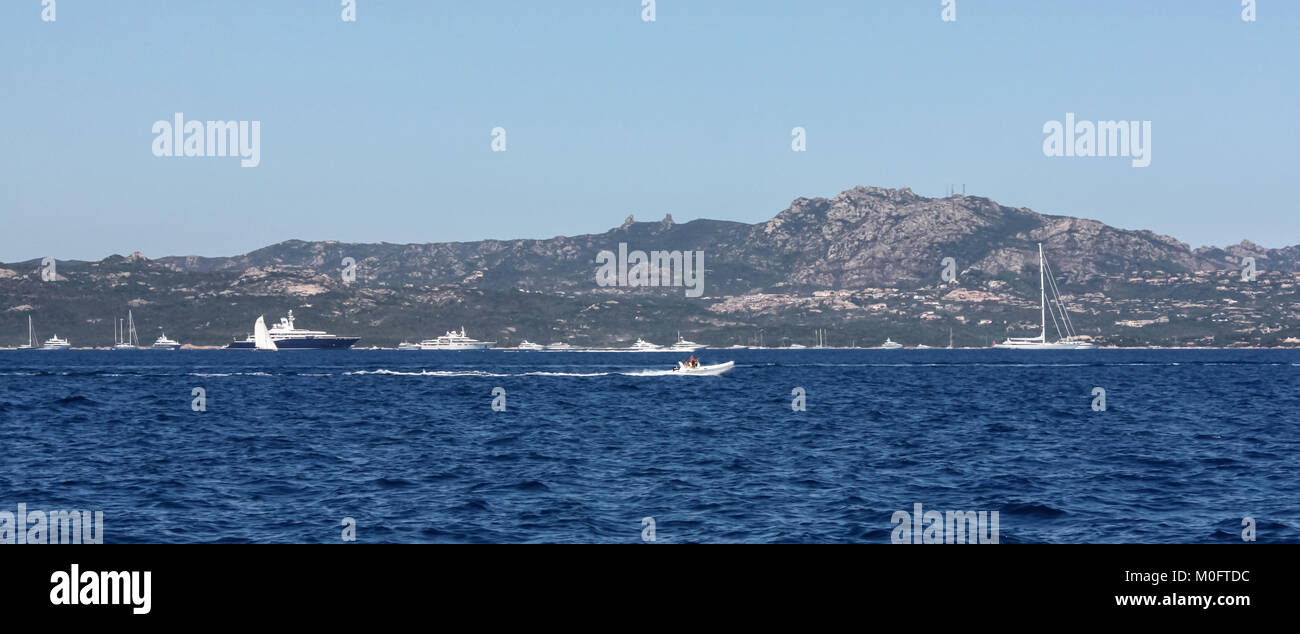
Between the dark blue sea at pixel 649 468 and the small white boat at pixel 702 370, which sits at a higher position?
the dark blue sea at pixel 649 468

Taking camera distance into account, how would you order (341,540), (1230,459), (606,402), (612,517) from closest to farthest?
(341,540) < (612,517) < (1230,459) < (606,402)

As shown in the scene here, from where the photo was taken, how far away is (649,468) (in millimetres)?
57281

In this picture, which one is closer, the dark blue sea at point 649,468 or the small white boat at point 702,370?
the dark blue sea at point 649,468

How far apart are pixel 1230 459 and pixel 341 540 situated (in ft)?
153

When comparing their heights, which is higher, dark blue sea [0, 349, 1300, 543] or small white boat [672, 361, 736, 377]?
dark blue sea [0, 349, 1300, 543]

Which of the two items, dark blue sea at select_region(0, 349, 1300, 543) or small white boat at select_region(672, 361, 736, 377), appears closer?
dark blue sea at select_region(0, 349, 1300, 543)

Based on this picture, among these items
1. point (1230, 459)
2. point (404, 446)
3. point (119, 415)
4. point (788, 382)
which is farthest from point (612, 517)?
point (788, 382)

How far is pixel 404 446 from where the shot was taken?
68625mm

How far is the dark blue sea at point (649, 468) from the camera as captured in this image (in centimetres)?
4019

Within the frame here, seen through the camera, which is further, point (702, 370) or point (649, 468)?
point (702, 370)

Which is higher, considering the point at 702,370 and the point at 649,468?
the point at 649,468

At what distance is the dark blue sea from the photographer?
40.2m
